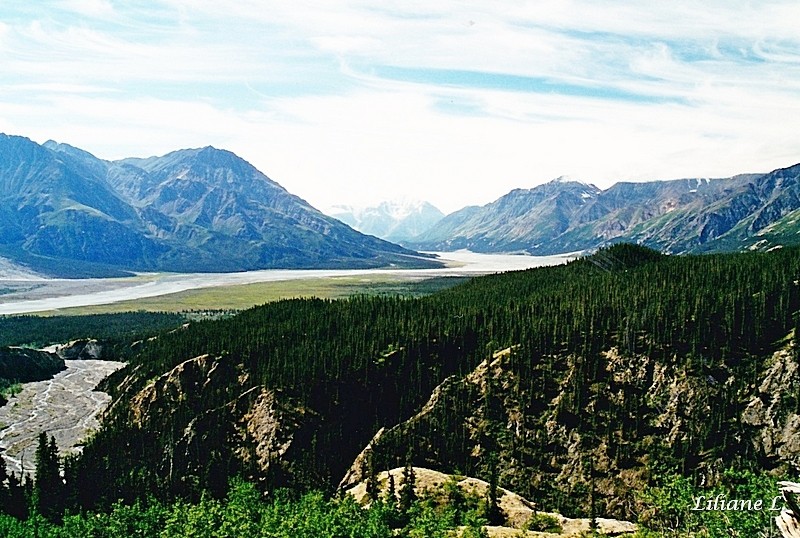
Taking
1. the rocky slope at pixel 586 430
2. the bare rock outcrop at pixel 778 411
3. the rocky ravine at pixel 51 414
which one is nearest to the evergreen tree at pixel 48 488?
the rocky ravine at pixel 51 414

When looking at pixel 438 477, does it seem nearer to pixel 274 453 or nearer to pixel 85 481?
pixel 274 453

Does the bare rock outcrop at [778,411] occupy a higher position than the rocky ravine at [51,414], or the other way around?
the bare rock outcrop at [778,411]

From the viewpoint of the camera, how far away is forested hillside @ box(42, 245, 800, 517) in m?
97.5

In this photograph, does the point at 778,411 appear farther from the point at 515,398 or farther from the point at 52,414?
the point at 52,414

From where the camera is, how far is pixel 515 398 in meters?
110

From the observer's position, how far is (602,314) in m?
122

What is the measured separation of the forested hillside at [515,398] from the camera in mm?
97500

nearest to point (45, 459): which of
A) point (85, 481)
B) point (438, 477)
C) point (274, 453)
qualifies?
point (85, 481)

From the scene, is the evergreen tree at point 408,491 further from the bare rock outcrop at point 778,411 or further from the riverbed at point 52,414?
the riverbed at point 52,414

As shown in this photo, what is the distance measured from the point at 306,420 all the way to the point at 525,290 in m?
65.8

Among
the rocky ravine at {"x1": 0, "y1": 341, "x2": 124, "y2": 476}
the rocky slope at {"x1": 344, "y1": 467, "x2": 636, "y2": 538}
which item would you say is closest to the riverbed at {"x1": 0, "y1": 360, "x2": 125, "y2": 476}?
the rocky ravine at {"x1": 0, "y1": 341, "x2": 124, "y2": 476}

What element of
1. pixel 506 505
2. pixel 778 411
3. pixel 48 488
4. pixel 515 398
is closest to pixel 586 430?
pixel 515 398

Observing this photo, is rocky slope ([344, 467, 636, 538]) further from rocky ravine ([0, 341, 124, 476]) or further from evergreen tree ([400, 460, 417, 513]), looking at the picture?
rocky ravine ([0, 341, 124, 476])

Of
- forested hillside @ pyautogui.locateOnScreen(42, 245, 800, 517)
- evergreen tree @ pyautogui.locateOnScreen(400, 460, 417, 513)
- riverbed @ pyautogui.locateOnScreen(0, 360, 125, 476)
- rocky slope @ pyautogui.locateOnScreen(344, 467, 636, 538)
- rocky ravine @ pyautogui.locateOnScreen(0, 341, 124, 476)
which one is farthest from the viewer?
rocky ravine @ pyautogui.locateOnScreen(0, 341, 124, 476)
